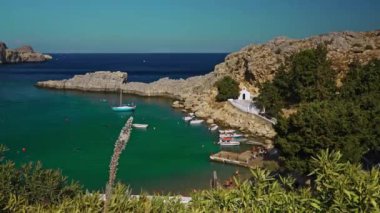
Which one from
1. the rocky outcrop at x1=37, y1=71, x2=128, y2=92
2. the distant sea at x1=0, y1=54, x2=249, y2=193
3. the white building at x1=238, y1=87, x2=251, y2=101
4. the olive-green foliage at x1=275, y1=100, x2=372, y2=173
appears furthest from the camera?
the rocky outcrop at x1=37, y1=71, x2=128, y2=92

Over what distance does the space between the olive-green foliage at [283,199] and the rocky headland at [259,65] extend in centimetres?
3072

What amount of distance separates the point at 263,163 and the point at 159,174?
7.88 metres

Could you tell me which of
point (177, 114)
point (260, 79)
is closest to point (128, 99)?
point (177, 114)

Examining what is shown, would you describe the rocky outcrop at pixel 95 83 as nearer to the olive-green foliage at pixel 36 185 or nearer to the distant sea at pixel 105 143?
the distant sea at pixel 105 143

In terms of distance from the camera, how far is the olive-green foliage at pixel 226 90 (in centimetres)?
5694

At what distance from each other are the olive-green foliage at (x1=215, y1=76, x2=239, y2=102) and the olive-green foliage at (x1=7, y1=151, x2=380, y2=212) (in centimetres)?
4298

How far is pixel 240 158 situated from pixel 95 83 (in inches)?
2289

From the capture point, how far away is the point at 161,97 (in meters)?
76.9

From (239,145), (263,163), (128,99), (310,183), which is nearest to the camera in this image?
(310,183)

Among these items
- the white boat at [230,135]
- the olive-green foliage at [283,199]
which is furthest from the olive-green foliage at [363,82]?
the olive-green foliage at [283,199]

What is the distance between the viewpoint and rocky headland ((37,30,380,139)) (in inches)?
1970

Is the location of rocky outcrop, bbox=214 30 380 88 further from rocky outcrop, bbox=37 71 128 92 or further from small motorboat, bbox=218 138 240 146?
rocky outcrop, bbox=37 71 128 92

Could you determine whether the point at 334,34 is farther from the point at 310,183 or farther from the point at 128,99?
the point at 310,183

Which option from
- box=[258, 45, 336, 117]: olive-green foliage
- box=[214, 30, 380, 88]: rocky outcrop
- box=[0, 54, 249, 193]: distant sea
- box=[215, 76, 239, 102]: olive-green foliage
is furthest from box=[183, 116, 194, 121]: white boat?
box=[214, 30, 380, 88]: rocky outcrop
